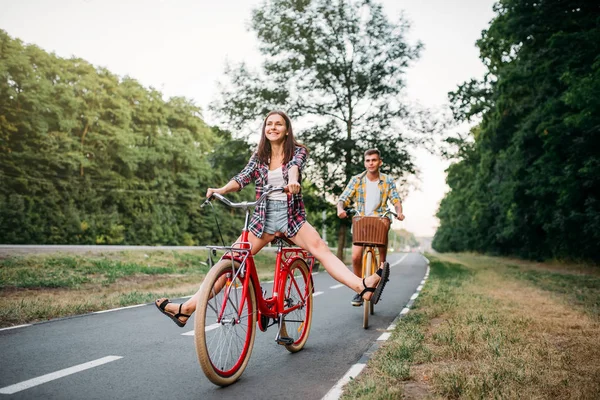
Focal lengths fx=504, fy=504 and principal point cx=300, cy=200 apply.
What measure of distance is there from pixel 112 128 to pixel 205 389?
3277 centimetres

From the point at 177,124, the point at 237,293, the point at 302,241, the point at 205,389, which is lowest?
the point at 205,389

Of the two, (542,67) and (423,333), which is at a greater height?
(542,67)

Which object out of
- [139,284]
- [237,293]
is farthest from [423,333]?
[139,284]

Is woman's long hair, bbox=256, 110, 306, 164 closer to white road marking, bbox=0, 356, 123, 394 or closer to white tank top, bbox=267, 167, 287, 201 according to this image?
white tank top, bbox=267, 167, 287, 201

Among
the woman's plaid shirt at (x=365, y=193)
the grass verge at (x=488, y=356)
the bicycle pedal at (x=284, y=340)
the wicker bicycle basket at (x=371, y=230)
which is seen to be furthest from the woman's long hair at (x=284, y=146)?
the woman's plaid shirt at (x=365, y=193)

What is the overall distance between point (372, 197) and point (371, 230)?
0.66 metres

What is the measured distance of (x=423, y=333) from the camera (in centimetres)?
549

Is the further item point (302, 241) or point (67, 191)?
point (67, 191)

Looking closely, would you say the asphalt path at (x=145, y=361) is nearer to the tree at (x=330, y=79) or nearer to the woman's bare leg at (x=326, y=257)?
the woman's bare leg at (x=326, y=257)

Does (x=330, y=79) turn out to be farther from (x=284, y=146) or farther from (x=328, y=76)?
(x=284, y=146)

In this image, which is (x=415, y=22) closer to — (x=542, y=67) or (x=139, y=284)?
(x=542, y=67)

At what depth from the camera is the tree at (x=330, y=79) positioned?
22.2 metres

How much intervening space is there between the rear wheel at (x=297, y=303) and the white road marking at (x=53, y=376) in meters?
1.52

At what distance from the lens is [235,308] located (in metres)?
3.72
